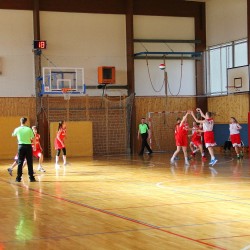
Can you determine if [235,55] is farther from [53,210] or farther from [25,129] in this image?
[53,210]

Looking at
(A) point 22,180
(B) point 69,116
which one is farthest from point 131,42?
(A) point 22,180

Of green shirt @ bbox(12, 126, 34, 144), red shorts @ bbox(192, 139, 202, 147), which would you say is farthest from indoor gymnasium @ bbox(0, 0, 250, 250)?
green shirt @ bbox(12, 126, 34, 144)

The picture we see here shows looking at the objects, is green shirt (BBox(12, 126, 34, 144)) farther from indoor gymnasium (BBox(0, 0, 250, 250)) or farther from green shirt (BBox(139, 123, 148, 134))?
green shirt (BBox(139, 123, 148, 134))

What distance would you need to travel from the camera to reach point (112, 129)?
3186 centimetres

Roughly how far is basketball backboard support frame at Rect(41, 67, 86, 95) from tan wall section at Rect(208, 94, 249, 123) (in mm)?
7936

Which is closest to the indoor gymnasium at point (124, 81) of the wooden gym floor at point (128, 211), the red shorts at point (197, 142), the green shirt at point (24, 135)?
the red shorts at point (197, 142)

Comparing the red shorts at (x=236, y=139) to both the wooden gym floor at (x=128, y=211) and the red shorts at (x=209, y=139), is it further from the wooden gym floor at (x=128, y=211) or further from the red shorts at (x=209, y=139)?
the wooden gym floor at (x=128, y=211)

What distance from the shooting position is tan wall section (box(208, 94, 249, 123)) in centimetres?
3008

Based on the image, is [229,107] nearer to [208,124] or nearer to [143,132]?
[143,132]

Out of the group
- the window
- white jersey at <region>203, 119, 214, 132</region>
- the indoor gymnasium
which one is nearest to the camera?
white jersey at <region>203, 119, 214, 132</region>

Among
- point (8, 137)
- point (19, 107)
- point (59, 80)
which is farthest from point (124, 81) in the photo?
point (8, 137)

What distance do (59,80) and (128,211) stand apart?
19422 mm

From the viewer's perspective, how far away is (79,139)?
101 feet

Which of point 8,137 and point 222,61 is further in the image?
point 222,61
